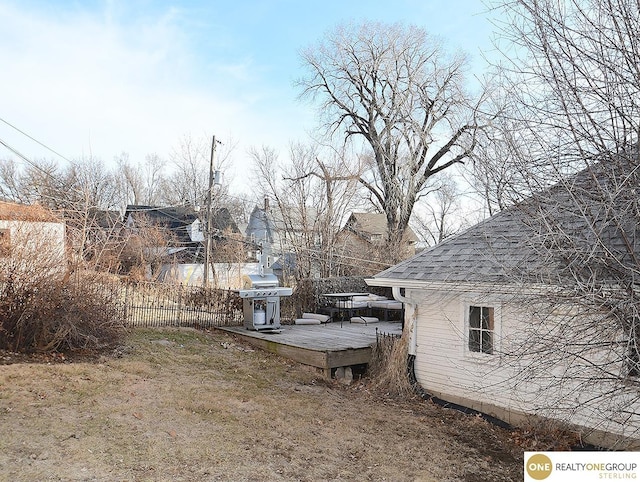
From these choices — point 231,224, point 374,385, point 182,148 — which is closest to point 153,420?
point 374,385

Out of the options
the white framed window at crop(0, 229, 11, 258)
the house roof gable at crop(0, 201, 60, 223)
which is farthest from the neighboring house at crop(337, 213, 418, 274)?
the white framed window at crop(0, 229, 11, 258)

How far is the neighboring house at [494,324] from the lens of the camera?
359 centimetres

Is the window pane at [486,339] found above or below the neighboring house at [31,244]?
below

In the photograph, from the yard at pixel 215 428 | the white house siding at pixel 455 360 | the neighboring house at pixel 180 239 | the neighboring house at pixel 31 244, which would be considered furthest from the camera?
the neighboring house at pixel 180 239

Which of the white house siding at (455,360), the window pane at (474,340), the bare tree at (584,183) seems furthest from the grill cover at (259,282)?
the bare tree at (584,183)

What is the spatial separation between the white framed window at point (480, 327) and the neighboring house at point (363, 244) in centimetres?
1175

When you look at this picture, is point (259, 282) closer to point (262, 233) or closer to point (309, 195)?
point (309, 195)

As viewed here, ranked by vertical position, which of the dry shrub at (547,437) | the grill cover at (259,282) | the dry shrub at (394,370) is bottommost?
the dry shrub at (547,437)

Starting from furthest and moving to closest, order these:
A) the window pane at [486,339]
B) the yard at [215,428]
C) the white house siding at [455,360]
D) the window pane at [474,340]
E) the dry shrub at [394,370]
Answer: the dry shrub at [394,370]
the window pane at [474,340]
the window pane at [486,339]
the white house siding at [455,360]
the yard at [215,428]

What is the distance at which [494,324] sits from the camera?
23.8ft

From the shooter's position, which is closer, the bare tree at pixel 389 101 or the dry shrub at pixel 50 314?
the dry shrub at pixel 50 314

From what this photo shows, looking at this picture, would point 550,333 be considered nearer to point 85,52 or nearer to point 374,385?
point 374,385

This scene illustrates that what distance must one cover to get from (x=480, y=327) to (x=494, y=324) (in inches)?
10.6

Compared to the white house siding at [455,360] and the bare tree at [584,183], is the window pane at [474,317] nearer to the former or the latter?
the white house siding at [455,360]
